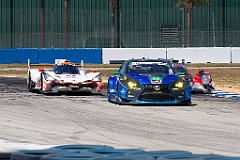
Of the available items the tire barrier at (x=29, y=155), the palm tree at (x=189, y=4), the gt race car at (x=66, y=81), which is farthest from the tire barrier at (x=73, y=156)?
the palm tree at (x=189, y=4)

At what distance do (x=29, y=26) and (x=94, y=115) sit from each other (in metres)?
40.0

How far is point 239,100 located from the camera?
2578 centimetres

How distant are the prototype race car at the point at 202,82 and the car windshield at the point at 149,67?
4326 millimetres

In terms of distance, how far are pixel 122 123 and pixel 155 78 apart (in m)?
5.01

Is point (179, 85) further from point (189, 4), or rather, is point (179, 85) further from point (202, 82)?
point (189, 4)

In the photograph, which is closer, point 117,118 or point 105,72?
point 117,118

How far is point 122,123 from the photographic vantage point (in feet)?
60.3

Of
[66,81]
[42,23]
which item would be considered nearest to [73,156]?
[66,81]

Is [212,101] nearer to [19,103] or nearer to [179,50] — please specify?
[19,103]

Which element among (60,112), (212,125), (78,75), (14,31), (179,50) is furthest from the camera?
(14,31)

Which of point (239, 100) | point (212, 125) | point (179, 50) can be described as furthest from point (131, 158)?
point (179, 50)

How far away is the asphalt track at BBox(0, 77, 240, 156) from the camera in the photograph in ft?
48.0

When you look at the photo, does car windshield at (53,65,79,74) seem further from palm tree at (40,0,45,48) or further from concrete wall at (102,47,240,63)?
palm tree at (40,0,45,48)

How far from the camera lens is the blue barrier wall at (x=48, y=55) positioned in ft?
173
